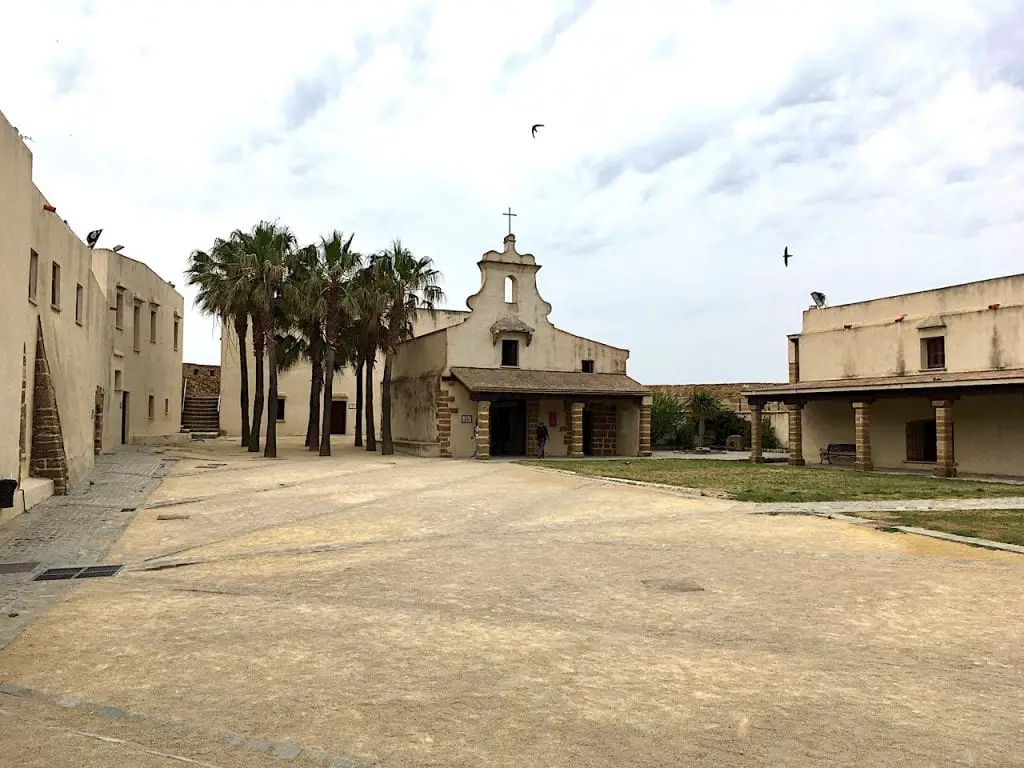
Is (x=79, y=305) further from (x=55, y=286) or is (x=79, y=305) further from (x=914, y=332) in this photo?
(x=914, y=332)

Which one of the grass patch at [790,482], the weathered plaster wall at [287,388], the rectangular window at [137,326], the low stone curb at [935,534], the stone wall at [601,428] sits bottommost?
the low stone curb at [935,534]

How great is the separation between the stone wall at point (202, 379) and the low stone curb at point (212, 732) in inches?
1840

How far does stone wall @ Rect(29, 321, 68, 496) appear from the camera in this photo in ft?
52.0

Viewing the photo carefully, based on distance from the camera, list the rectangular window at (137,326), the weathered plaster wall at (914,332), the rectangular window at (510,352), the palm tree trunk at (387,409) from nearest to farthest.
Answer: the weathered plaster wall at (914,332) → the palm tree trunk at (387,409) → the rectangular window at (510,352) → the rectangular window at (137,326)

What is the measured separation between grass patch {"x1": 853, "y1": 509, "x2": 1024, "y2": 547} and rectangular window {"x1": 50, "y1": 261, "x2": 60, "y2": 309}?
16.0 meters

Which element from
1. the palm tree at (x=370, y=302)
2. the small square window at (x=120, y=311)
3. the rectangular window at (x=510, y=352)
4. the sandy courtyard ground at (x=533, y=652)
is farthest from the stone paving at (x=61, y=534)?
the rectangular window at (x=510, y=352)

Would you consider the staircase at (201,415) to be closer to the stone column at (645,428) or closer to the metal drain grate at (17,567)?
the stone column at (645,428)

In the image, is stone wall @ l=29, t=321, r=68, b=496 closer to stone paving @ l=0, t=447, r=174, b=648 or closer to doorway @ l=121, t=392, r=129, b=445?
stone paving @ l=0, t=447, r=174, b=648

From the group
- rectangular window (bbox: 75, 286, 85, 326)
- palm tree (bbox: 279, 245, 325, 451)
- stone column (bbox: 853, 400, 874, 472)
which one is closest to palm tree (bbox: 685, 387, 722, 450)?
stone column (bbox: 853, 400, 874, 472)

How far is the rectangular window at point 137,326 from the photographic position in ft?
112

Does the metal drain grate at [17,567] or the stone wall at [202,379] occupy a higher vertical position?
the stone wall at [202,379]

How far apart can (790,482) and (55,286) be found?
58.3 feet

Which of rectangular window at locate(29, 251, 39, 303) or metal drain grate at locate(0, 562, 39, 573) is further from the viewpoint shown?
rectangular window at locate(29, 251, 39, 303)

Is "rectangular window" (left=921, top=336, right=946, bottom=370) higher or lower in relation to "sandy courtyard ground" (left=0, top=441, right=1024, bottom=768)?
higher
